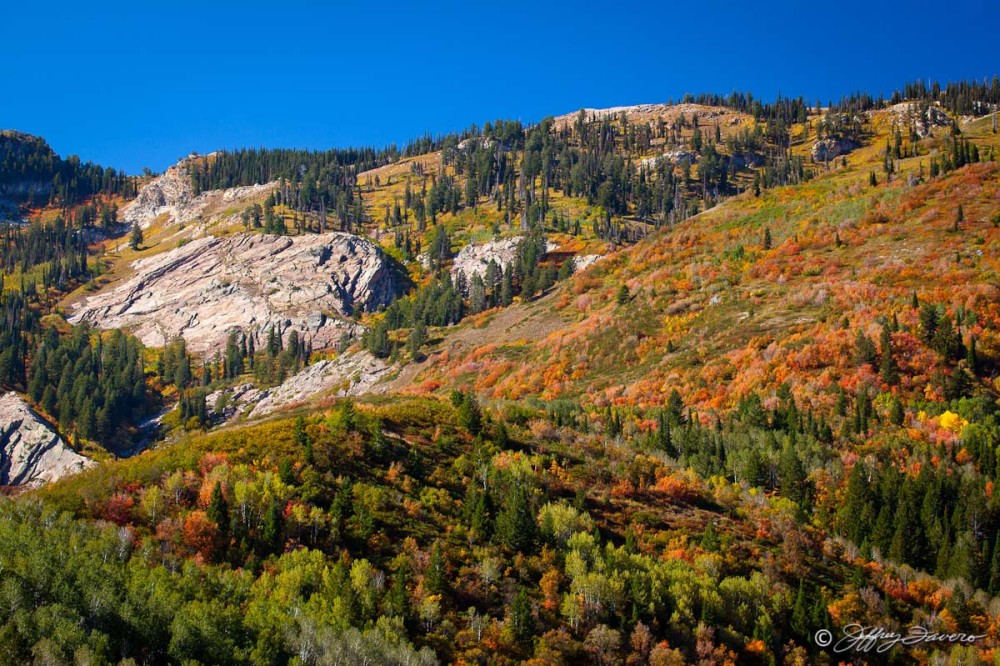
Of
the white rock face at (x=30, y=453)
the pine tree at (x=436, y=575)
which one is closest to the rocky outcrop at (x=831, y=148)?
the white rock face at (x=30, y=453)

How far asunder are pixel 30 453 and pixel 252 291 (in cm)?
5922

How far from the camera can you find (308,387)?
11606 centimetres

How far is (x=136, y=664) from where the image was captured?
24094 mm

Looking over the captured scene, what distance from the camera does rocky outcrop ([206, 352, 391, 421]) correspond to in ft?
359

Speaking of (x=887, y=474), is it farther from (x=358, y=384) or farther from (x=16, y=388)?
(x=16, y=388)

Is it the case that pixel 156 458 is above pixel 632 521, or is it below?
above

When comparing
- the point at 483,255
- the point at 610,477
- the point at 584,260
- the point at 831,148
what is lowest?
the point at 610,477

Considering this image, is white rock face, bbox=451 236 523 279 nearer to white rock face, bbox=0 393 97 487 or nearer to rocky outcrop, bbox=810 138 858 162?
white rock face, bbox=0 393 97 487

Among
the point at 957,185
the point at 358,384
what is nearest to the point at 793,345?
the point at 957,185

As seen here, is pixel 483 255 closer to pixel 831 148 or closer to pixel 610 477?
pixel 831 148

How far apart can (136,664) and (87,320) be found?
156m

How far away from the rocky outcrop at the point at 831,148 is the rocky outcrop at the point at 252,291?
123785 mm

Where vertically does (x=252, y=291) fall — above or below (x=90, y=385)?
above

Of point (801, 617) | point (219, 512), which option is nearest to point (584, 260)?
point (801, 617)
